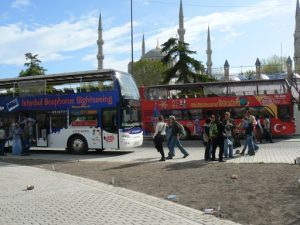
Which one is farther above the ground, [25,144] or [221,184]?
[25,144]

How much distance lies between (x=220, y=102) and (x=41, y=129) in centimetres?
1141

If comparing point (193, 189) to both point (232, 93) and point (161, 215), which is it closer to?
point (161, 215)

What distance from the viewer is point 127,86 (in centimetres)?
2084

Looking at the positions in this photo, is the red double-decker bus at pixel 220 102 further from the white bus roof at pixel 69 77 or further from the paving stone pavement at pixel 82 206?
the paving stone pavement at pixel 82 206

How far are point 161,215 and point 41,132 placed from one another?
49.7 ft

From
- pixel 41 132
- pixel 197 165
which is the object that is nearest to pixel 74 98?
pixel 41 132

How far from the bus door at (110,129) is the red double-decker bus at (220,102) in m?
9.87

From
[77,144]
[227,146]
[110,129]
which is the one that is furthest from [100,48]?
[227,146]

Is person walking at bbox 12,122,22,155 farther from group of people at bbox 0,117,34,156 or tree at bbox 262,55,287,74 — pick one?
tree at bbox 262,55,287,74

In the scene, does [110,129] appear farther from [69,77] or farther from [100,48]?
[100,48]

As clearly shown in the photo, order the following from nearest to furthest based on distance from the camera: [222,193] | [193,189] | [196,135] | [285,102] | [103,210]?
1. [103,210]
2. [222,193]
3. [193,189]
4. [285,102]
5. [196,135]

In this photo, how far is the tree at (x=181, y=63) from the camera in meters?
46.2

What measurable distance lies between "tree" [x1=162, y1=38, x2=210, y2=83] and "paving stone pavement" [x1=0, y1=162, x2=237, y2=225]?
34757 millimetres

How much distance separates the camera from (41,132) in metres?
22.0
